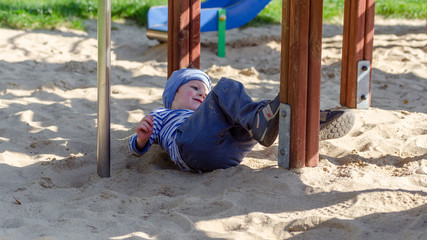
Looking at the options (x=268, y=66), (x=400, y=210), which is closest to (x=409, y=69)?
(x=268, y=66)

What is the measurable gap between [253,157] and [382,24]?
16.6ft

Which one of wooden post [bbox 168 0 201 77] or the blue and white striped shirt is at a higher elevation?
wooden post [bbox 168 0 201 77]

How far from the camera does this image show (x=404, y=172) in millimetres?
Answer: 2570

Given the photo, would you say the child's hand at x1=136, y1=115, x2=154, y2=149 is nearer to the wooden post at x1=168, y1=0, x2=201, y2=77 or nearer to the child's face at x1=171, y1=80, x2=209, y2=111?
the child's face at x1=171, y1=80, x2=209, y2=111

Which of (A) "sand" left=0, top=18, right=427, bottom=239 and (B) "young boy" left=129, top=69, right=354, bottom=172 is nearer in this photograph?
(A) "sand" left=0, top=18, right=427, bottom=239

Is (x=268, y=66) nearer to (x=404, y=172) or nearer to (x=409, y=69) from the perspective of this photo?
(x=409, y=69)

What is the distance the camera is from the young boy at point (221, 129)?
250cm

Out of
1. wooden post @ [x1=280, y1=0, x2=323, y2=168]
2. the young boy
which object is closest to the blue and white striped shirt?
the young boy

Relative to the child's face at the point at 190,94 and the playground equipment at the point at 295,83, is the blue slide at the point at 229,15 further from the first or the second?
the playground equipment at the point at 295,83

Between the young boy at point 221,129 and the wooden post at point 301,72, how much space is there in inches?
3.7

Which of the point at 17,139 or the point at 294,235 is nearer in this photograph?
the point at 294,235

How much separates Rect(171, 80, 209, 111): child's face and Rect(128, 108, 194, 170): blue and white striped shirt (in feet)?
0.29

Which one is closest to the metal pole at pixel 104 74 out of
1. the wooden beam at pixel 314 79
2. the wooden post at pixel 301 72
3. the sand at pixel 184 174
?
the sand at pixel 184 174

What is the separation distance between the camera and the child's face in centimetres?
308
